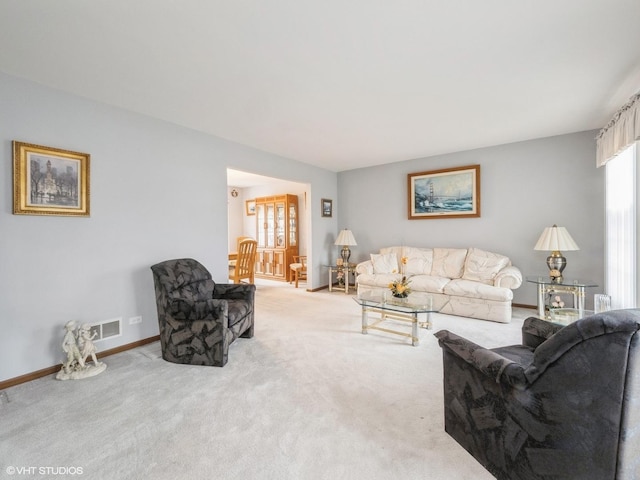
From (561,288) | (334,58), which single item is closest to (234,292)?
(334,58)

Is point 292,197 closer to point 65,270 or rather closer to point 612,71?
point 65,270

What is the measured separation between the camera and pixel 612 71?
241cm

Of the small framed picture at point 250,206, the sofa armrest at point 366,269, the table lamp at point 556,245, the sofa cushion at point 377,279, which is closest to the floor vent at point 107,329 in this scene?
the sofa cushion at point 377,279

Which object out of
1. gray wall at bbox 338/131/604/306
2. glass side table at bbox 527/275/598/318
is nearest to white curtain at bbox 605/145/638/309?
glass side table at bbox 527/275/598/318

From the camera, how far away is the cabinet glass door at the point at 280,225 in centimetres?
742

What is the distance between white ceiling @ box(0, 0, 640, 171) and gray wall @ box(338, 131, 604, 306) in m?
0.78

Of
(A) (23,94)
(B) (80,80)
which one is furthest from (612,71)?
(A) (23,94)

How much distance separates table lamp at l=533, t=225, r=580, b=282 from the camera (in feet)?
11.6

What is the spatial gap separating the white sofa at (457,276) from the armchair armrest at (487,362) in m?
2.29

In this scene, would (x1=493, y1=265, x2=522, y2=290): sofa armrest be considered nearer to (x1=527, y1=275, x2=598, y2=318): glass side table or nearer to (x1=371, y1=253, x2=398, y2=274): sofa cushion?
(x1=527, y1=275, x2=598, y2=318): glass side table

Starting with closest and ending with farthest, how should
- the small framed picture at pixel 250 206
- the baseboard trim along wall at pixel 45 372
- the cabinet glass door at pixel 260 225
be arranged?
1. the baseboard trim along wall at pixel 45 372
2. the cabinet glass door at pixel 260 225
3. the small framed picture at pixel 250 206

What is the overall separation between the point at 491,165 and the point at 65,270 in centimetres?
573

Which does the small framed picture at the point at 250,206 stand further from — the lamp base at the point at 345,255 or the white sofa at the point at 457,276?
the white sofa at the point at 457,276

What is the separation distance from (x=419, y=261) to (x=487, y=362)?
3.81 meters
